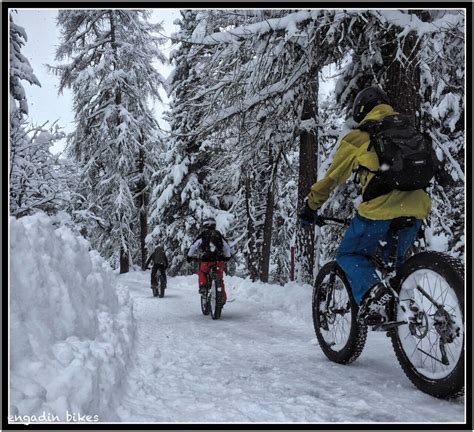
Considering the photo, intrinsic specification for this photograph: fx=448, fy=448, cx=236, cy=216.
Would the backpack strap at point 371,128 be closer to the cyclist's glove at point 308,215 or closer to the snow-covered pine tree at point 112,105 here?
the cyclist's glove at point 308,215

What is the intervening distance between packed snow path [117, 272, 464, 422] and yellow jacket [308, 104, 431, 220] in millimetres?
1381

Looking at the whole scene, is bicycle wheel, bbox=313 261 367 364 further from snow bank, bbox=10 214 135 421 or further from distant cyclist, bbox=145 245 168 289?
distant cyclist, bbox=145 245 168 289

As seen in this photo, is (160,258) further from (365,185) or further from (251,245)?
(365,185)

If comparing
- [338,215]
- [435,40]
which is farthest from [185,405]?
[338,215]

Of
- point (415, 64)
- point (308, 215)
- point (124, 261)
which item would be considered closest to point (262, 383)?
point (308, 215)

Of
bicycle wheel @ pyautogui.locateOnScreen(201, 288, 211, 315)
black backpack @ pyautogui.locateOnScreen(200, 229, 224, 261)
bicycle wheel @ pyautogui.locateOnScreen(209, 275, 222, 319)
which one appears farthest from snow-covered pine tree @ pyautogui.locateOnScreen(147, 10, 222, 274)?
bicycle wheel @ pyautogui.locateOnScreen(209, 275, 222, 319)

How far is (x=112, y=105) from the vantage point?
22453 mm

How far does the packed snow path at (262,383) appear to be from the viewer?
2941 millimetres

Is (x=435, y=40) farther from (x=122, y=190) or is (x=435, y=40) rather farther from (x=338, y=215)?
(x=122, y=190)

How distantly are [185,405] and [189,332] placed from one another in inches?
133

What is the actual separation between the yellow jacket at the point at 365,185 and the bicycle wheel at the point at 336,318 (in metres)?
0.81

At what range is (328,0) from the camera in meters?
4.52

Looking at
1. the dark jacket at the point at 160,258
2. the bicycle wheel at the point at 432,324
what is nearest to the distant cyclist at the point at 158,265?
the dark jacket at the point at 160,258

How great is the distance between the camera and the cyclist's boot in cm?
362
